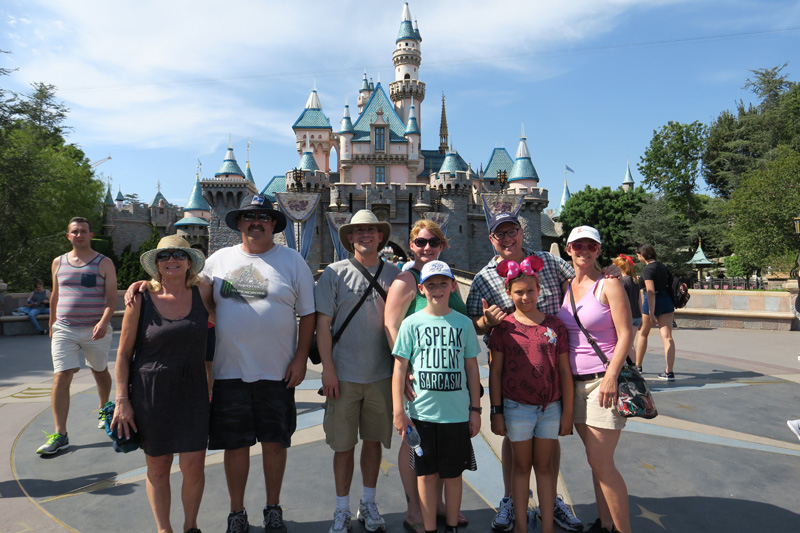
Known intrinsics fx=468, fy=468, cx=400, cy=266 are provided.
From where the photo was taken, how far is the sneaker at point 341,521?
259 cm

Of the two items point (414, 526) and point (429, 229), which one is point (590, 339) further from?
point (414, 526)

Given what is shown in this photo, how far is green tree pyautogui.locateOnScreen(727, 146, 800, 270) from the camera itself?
940 inches

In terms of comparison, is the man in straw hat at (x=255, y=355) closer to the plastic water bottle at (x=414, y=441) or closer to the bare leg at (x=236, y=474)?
the bare leg at (x=236, y=474)

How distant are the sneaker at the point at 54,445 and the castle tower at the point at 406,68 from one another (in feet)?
140

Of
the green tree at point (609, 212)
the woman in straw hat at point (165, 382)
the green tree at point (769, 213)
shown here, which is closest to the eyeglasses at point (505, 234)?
the woman in straw hat at point (165, 382)

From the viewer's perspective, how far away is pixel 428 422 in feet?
8.07

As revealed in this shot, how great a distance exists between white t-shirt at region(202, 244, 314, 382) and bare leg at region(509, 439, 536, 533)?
140 centimetres

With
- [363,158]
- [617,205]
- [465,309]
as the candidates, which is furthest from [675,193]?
[465,309]

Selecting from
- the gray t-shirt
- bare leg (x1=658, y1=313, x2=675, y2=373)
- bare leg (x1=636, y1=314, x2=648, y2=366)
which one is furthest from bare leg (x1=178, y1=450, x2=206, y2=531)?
bare leg (x1=658, y1=313, x2=675, y2=373)

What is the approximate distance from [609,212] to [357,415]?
142 ft

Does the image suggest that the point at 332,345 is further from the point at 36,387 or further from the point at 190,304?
the point at 36,387

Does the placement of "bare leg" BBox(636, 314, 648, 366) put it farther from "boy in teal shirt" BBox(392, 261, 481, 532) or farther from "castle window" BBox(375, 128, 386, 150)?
"castle window" BBox(375, 128, 386, 150)

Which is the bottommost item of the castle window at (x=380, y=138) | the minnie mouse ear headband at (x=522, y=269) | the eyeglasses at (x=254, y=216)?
the minnie mouse ear headband at (x=522, y=269)

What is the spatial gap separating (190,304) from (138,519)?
135cm
